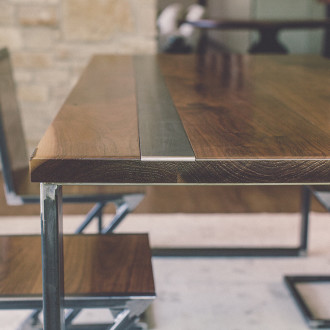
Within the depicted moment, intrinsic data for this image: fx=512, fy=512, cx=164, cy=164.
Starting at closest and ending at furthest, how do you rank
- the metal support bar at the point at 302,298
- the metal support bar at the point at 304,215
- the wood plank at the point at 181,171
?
the wood plank at the point at 181,171 → the metal support bar at the point at 302,298 → the metal support bar at the point at 304,215

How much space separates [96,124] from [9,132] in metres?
0.75

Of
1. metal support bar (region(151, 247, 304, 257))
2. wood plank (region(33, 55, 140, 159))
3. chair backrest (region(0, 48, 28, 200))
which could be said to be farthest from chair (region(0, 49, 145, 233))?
metal support bar (region(151, 247, 304, 257))

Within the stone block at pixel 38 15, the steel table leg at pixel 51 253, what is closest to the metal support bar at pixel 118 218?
the steel table leg at pixel 51 253

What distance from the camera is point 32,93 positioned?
322 cm

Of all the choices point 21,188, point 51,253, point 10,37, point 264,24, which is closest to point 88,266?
point 51,253

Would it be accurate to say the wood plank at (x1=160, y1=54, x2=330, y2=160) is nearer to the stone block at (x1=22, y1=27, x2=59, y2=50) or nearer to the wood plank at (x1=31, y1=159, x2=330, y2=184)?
the wood plank at (x1=31, y1=159, x2=330, y2=184)

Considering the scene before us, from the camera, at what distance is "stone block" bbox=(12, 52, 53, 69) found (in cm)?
315

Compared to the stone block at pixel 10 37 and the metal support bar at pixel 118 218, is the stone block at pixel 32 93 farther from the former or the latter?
the metal support bar at pixel 118 218

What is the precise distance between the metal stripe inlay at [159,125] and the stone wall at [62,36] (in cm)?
164

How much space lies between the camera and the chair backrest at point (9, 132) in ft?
5.13

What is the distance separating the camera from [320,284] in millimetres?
1949

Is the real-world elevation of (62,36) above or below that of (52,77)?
above

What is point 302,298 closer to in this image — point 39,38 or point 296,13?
point 39,38

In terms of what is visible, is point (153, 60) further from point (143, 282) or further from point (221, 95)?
point (143, 282)
